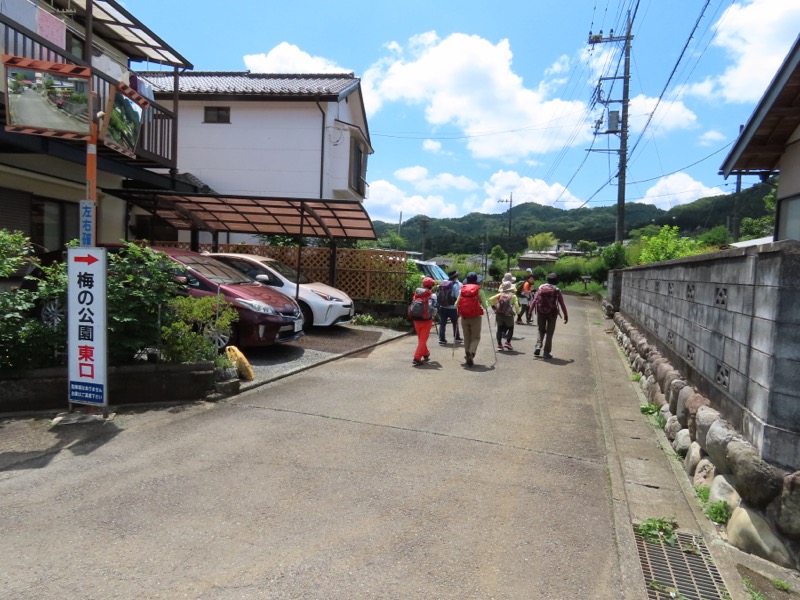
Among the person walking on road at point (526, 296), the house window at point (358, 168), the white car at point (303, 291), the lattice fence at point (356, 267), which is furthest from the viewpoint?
the house window at point (358, 168)

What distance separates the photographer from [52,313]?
19.8 ft

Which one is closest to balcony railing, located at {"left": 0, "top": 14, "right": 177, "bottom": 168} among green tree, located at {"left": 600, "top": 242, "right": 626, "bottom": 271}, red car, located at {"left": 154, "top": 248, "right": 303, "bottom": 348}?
red car, located at {"left": 154, "top": 248, "right": 303, "bottom": 348}

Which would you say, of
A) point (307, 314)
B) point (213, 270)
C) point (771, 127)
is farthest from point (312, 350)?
point (771, 127)

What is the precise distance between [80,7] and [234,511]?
10662 mm

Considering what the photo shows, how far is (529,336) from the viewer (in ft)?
47.1

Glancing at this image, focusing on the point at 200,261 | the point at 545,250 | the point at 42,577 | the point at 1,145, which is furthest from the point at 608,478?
the point at 545,250

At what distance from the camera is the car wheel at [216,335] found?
6.98 m

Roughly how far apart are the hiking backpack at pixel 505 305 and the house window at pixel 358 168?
1142 cm

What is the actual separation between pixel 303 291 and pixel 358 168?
12.0 meters

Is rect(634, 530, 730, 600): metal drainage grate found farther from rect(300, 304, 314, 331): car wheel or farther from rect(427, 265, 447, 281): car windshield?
rect(427, 265, 447, 281): car windshield

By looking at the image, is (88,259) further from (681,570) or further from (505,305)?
(505,305)

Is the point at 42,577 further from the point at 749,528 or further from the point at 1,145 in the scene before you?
the point at 1,145

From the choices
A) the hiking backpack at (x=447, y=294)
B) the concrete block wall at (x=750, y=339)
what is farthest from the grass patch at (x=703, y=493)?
the hiking backpack at (x=447, y=294)

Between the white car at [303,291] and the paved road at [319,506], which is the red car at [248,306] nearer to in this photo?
the white car at [303,291]
